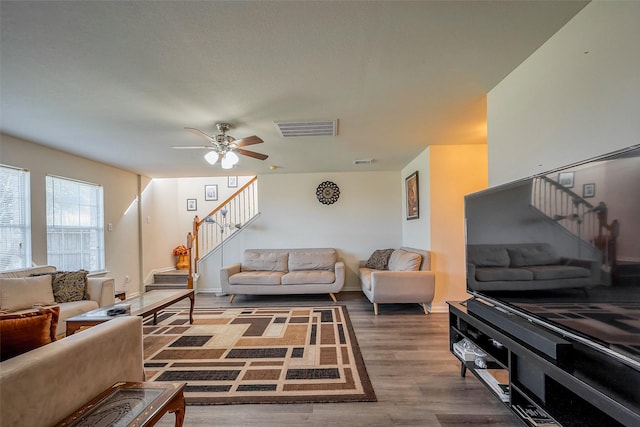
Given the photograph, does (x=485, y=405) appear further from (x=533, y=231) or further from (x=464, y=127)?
(x=464, y=127)

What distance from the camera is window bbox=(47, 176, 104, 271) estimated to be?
12.6 ft

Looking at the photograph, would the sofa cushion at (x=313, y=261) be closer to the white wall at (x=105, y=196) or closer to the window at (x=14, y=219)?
the white wall at (x=105, y=196)

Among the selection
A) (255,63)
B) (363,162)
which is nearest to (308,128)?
(255,63)

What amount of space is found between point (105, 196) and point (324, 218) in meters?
3.96

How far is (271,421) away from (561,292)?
187 cm

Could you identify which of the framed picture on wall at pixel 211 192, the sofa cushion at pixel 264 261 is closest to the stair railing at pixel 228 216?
the sofa cushion at pixel 264 261

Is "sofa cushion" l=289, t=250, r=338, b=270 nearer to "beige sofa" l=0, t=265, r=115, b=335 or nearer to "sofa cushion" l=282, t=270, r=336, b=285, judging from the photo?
"sofa cushion" l=282, t=270, r=336, b=285

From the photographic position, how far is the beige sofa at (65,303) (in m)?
2.80

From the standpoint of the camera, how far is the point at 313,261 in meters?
5.34

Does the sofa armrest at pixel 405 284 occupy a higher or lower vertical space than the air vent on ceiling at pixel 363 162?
lower

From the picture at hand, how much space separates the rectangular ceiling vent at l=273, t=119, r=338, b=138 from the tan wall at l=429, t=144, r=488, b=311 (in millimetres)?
1731

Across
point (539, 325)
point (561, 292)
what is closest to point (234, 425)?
point (539, 325)

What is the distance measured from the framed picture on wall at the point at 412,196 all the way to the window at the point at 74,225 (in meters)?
5.34

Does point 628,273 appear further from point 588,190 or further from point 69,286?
point 69,286
